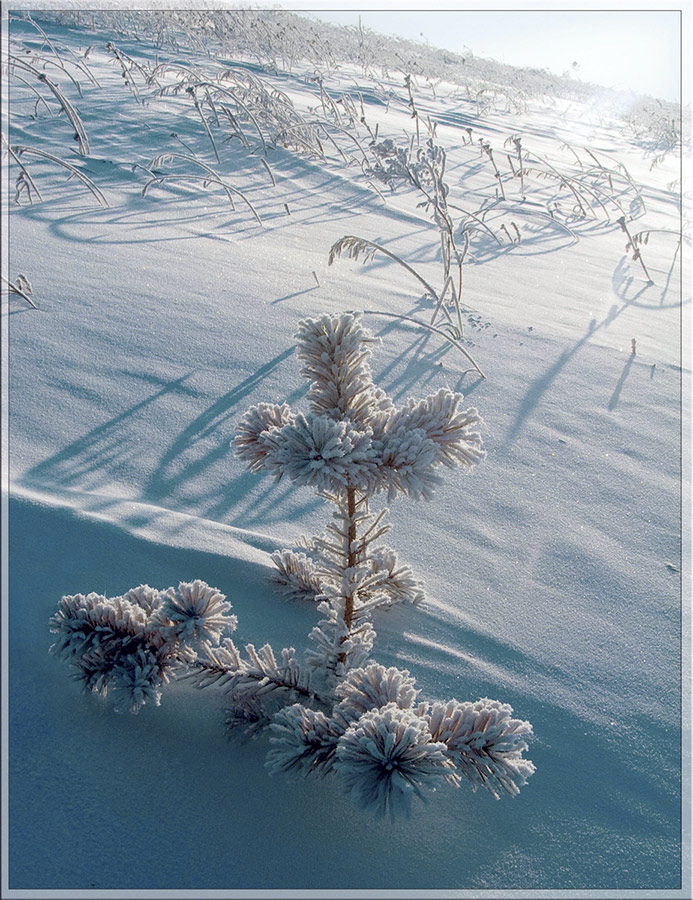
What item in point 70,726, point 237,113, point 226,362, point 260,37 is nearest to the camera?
point 70,726

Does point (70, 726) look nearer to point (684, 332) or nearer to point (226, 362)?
point (226, 362)

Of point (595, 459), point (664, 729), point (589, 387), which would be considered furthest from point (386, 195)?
point (664, 729)

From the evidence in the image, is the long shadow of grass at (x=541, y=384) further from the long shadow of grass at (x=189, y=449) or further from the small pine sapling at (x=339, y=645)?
the small pine sapling at (x=339, y=645)

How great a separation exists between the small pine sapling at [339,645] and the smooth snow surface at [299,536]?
0.34 ft

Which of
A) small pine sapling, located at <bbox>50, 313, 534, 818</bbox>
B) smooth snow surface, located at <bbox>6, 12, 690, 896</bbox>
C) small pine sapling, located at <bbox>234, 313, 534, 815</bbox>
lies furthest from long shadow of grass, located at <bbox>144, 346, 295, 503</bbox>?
small pine sapling, located at <bbox>234, 313, 534, 815</bbox>

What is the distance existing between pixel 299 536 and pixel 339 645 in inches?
19.5

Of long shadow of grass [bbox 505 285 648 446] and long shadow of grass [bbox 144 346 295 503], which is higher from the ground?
long shadow of grass [bbox 505 285 648 446]

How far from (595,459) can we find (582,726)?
1004mm

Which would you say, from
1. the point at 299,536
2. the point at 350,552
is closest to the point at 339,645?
the point at 350,552

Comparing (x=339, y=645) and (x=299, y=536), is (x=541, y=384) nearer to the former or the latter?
(x=299, y=536)

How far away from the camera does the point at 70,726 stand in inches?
40.0

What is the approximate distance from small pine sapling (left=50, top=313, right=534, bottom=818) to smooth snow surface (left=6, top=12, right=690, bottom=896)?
0.34 ft

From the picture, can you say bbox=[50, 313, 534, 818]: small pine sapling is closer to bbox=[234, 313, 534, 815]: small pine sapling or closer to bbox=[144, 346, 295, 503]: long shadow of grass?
bbox=[234, 313, 534, 815]: small pine sapling

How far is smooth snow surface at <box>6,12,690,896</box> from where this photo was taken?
36.8 inches
